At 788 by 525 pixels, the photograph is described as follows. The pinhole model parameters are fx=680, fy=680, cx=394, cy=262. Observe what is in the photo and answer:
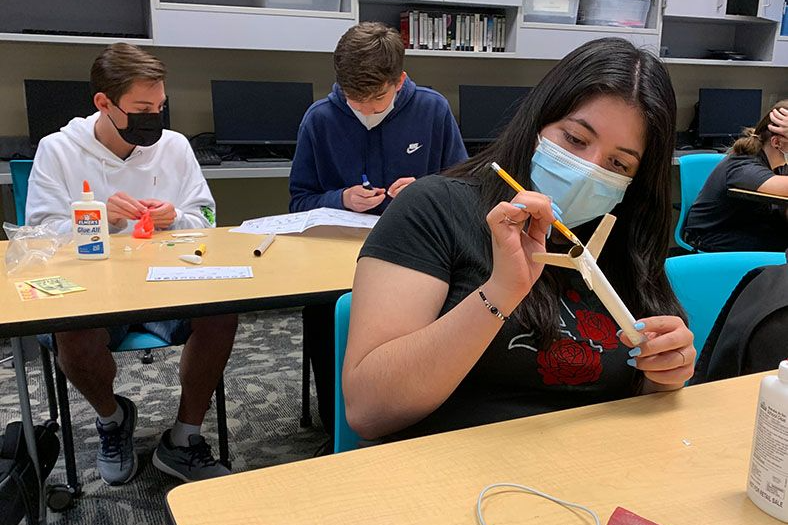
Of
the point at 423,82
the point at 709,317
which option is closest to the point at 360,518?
the point at 709,317

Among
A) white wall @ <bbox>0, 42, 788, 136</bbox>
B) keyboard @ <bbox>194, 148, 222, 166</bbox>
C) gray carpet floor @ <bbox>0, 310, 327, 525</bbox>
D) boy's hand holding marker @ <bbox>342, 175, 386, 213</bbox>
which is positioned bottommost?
gray carpet floor @ <bbox>0, 310, 327, 525</bbox>

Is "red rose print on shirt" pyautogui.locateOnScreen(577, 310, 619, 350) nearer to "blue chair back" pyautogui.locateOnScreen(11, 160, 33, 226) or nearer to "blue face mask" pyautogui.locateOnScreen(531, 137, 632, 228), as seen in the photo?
"blue face mask" pyautogui.locateOnScreen(531, 137, 632, 228)

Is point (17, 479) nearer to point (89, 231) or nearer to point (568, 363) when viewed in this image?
point (89, 231)

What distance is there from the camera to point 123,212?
1966 millimetres

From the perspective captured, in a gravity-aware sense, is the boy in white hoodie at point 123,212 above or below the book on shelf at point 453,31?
below

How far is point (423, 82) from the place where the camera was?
14.0 feet

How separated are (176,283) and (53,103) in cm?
228

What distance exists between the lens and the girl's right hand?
82cm

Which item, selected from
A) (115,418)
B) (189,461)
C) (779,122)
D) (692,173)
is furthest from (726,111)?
(115,418)

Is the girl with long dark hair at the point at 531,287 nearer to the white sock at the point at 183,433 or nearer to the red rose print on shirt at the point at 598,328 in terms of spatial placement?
the red rose print on shirt at the point at 598,328

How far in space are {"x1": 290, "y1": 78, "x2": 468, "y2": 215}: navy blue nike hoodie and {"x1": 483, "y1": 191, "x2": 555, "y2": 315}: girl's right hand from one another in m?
1.47

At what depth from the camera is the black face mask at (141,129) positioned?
2.11 meters

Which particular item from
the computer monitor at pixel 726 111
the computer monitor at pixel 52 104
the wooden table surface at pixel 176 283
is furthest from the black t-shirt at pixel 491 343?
the computer monitor at pixel 726 111

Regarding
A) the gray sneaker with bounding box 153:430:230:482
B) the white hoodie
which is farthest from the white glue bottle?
the white hoodie
